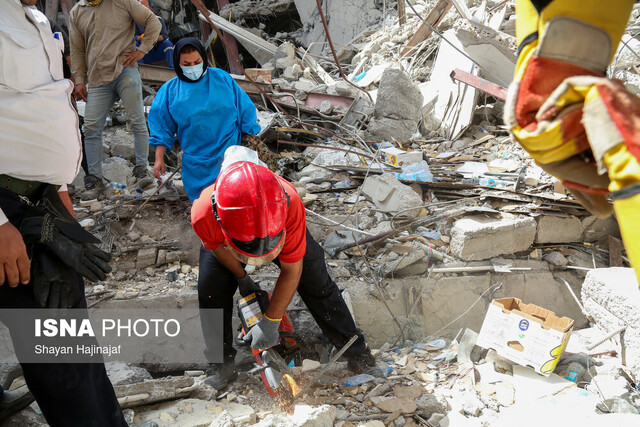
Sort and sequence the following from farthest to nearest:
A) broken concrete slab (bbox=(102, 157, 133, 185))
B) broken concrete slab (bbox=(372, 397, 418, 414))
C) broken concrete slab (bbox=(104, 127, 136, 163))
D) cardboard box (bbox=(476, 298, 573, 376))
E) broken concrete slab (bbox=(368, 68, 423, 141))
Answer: broken concrete slab (bbox=(368, 68, 423, 141)) → broken concrete slab (bbox=(104, 127, 136, 163)) → broken concrete slab (bbox=(102, 157, 133, 185)) → cardboard box (bbox=(476, 298, 573, 376)) → broken concrete slab (bbox=(372, 397, 418, 414))

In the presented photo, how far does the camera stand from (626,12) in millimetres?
1144

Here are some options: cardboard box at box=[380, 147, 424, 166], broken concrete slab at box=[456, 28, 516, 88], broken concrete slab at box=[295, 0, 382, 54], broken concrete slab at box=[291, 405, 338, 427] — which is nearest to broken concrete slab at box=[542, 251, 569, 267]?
cardboard box at box=[380, 147, 424, 166]

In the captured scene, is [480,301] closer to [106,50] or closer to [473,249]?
[473,249]

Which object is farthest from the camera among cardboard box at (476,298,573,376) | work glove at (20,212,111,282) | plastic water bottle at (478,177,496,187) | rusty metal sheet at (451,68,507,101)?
rusty metal sheet at (451,68,507,101)

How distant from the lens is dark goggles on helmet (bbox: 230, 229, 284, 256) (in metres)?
2.25

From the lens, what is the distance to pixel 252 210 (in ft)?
7.25

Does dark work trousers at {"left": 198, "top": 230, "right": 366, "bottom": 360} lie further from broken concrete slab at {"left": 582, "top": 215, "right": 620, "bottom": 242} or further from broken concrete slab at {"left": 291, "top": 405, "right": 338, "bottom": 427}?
broken concrete slab at {"left": 582, "top": 215, "right": 620, "bottom": 242}

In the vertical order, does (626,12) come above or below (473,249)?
above

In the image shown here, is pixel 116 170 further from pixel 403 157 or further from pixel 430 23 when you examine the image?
pixel 430 23

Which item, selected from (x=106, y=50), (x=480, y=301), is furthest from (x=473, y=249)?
(x=106, y=50)

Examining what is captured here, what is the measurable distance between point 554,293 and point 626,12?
3.82 metres

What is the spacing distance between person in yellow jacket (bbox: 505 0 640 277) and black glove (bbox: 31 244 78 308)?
1.77 meters

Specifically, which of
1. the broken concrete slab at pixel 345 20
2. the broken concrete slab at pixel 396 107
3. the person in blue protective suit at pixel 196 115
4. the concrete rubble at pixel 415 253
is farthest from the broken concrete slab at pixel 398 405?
the broken concrete slab at pixel 345 20

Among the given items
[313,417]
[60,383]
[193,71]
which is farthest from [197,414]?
[193,71]
